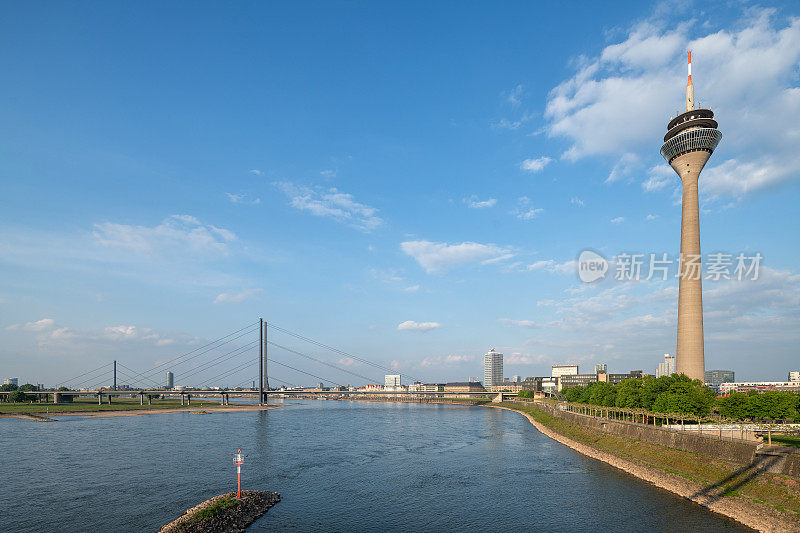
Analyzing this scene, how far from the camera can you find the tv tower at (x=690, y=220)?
8744 centimetres

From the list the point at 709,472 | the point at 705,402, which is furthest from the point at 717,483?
the point at 705,402

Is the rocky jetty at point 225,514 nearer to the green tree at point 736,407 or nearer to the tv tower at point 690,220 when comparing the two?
the green tree at point 736,407

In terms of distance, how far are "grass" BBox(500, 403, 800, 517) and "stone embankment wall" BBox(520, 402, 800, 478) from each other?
0.46m

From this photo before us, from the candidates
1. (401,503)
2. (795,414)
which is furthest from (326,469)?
(795,414)

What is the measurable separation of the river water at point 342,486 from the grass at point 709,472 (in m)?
2.96

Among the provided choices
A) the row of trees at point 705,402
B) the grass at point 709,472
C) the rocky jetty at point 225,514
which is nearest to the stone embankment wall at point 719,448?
the grass at point 709,472

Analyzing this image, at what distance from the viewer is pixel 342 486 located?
119 feet

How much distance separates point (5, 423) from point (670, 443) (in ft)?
361

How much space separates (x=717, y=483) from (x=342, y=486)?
1081 inches

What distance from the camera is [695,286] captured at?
8819cm

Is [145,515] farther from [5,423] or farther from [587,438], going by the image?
[5,423]

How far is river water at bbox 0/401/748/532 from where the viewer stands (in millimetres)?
27391

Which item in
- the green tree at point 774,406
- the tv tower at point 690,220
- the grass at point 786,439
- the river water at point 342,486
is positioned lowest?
the river water at point 342,486

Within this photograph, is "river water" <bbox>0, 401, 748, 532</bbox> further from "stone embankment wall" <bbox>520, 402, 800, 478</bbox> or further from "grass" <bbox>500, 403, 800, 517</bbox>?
"stone embankment wall" <bbox>520, 402, 800, 478</bbox>
